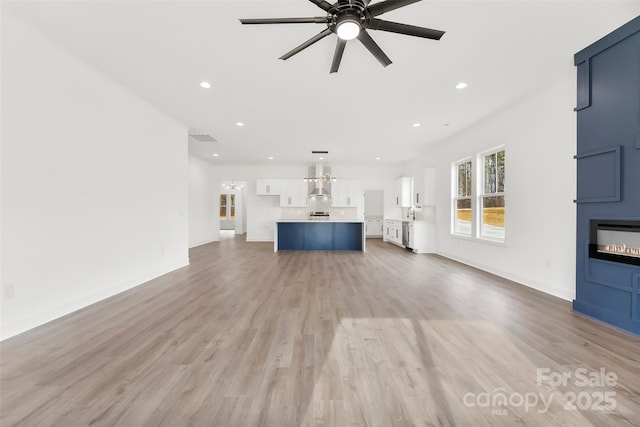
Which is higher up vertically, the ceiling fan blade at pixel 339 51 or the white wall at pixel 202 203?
the ceiling fan blade at pixel 339 51

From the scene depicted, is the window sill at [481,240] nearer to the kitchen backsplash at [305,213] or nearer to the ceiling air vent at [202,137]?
the kitchen backsplash at [305,213]

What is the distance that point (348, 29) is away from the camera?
1.79m

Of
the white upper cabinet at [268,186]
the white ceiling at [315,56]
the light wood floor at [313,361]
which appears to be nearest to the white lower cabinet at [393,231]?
the white ceiling at [315,56]

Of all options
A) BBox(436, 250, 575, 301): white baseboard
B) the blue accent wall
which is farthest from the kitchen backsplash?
the blue accent wall

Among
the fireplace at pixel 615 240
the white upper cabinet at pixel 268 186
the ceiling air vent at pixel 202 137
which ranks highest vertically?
the ceiling air vent at pixel 202 137

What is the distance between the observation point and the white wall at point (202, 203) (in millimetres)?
8234

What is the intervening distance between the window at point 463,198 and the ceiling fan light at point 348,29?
15.2 feet

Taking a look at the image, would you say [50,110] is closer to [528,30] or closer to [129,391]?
[129,391]

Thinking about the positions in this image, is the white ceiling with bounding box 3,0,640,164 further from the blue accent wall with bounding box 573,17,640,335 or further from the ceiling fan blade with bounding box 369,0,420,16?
the ceiling fan blade with bounding box 369,0,420,16

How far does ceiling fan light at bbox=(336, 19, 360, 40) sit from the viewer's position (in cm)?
175

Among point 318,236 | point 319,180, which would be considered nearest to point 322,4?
point 318,236

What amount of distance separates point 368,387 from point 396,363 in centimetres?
37

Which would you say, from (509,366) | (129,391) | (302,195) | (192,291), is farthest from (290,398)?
(302,195)

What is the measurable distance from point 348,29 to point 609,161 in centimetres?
297
